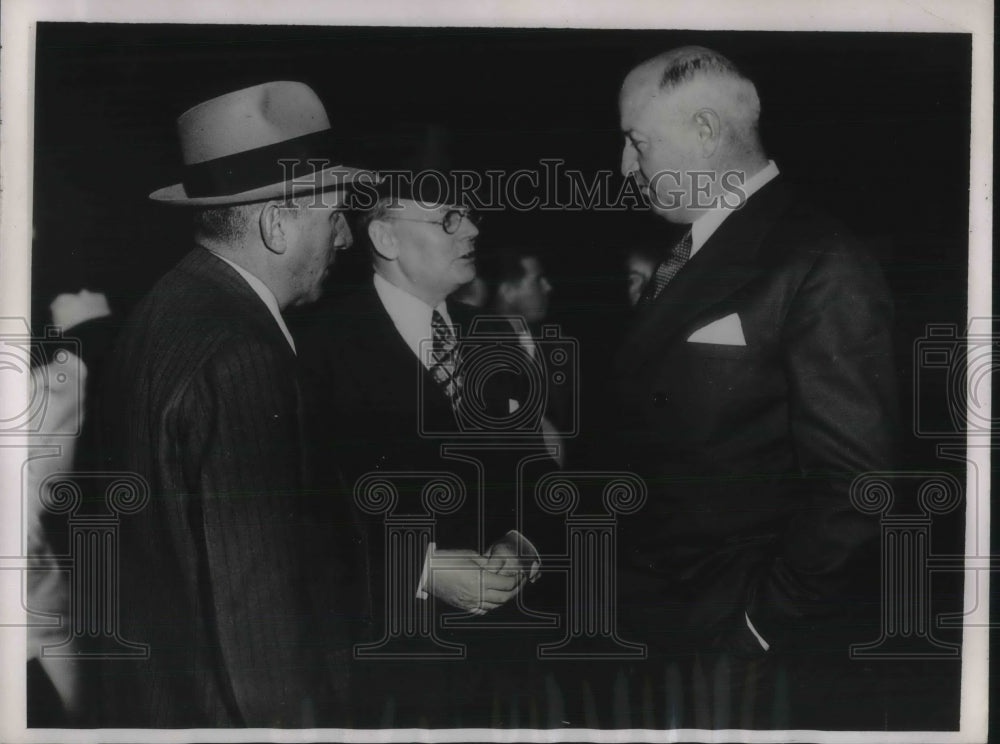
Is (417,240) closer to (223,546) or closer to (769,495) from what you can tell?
(223,546)

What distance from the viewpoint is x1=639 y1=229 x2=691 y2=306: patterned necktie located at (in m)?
2.16

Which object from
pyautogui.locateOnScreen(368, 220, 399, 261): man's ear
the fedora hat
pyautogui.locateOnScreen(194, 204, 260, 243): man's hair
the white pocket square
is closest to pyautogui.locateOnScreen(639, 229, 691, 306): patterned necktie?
the white pocket square

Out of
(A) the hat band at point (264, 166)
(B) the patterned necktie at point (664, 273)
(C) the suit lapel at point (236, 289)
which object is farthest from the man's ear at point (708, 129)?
(C) the suit lapel at point (236, 289)

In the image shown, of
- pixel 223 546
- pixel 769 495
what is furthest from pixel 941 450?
pixel 223 546

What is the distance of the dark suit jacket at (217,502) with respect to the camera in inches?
83.4

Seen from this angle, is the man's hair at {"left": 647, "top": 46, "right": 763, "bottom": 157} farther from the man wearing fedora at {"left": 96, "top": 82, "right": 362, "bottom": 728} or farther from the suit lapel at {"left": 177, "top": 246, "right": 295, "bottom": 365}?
the suit lapel at {"left": 177, "top": 246, "right": 295, "bottom": 365}

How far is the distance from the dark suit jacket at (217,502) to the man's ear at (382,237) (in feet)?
1.04

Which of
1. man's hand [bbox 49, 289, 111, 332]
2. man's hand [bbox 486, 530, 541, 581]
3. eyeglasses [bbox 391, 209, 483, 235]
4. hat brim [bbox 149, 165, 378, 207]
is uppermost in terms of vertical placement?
hat brim [bbox 149, 165, 378, 207]

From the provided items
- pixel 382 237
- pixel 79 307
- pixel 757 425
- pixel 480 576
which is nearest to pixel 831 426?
pixel 757 425

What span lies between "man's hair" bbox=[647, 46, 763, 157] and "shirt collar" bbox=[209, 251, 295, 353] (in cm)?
109

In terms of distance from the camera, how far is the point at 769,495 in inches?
84.9

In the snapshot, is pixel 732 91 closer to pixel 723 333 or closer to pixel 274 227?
pixel 723 333

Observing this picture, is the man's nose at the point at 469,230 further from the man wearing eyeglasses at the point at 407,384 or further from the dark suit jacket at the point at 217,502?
the dark suit jacket at the point at 217,502

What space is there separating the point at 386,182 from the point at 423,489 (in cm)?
75
